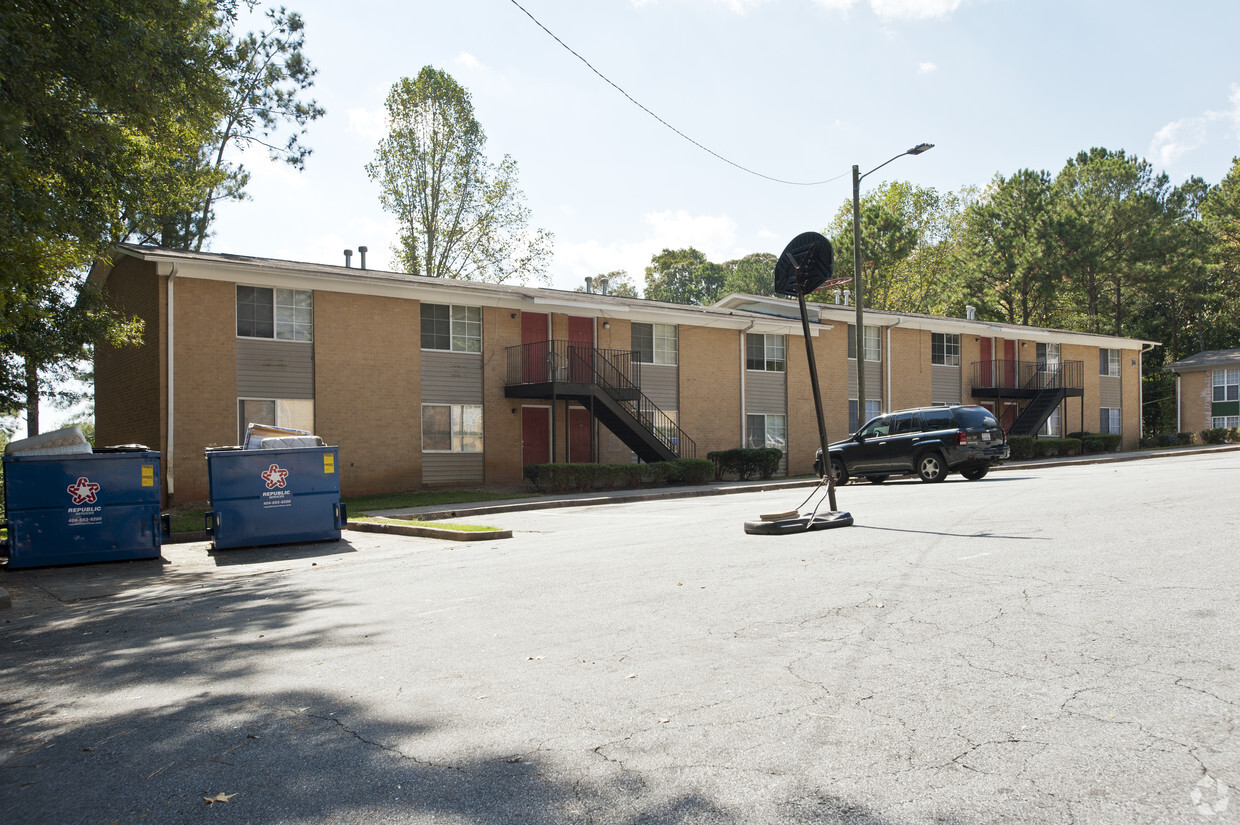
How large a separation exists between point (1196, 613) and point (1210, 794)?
283 cm

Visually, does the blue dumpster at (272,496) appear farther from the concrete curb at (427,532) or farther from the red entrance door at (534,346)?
the red entrance door at (534,346)

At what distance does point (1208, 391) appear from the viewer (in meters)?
48.2

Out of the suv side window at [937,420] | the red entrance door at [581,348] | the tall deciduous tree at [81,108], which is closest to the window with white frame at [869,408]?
the red entrance door at [581,348]

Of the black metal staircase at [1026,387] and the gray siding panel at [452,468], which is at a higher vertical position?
the black metal staircase at [1026,387]

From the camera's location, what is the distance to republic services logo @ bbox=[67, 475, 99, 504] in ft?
39.3

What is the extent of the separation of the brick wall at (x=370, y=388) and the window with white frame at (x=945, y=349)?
2190 centimetres

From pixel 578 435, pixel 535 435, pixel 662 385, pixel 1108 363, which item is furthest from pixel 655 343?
pixel 1108 363

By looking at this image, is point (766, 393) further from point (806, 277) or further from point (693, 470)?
point (806, 277)

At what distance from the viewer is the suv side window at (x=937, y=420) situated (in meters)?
20.6

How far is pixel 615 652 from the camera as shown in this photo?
539 centimetres

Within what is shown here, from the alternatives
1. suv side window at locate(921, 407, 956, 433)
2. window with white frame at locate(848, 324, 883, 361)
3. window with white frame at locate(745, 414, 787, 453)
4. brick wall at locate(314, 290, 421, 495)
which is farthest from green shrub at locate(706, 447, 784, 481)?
brick wall at locate(314, 290, 421, 495)

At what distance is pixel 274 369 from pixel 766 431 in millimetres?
16415

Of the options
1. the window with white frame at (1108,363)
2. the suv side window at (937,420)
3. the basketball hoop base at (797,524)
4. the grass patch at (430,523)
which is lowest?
the grass patch at (430,523)

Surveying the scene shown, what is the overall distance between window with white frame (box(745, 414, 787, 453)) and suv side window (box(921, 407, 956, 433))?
9273 mm
